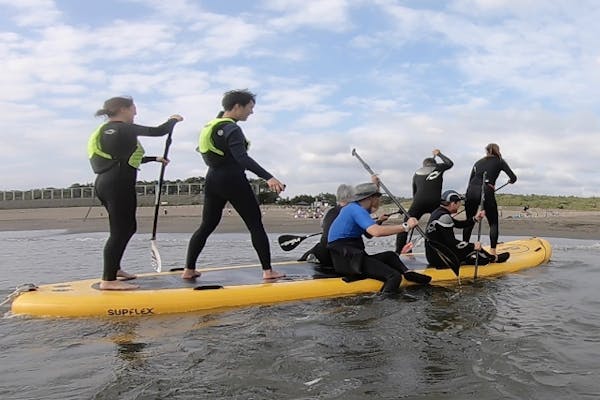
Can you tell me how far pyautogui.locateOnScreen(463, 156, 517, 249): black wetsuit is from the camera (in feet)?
29.1

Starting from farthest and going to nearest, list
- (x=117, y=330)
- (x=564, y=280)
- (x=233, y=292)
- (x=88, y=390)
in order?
(x=564, y=280) < (x=233, y=292) < (x=117, y=330) < (x=88, y=390)

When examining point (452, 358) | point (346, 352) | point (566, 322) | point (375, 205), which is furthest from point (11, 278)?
point (566, 322)

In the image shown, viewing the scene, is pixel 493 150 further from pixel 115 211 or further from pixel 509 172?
pixel 115 211

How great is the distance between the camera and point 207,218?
647cm

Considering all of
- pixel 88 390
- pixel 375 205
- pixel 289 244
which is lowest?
pixel 88 390

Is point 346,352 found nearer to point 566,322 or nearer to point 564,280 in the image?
point 566,322

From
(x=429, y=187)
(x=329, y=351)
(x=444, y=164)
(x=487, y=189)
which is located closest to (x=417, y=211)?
(x=429, y=187)

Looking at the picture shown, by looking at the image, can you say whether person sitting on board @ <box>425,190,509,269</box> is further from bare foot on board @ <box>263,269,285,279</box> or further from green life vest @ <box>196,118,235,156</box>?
green life vest @ <box>196,118,235,156</box>

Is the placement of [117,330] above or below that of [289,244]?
below

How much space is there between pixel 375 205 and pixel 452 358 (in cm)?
270

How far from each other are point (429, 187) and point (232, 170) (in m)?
3.52

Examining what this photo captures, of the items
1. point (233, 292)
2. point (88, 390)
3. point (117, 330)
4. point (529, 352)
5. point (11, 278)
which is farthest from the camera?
point (11, 278)

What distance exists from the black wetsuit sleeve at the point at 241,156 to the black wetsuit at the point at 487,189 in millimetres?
4335

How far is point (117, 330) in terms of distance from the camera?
477 centimetres
